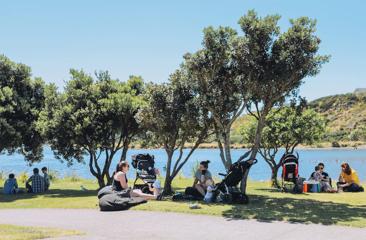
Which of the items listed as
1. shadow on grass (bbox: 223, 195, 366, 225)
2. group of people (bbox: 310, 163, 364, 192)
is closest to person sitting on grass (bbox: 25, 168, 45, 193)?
shadow on grass (bbox: 223, 195, 366, 225)

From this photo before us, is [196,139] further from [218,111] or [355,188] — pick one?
[355,188]

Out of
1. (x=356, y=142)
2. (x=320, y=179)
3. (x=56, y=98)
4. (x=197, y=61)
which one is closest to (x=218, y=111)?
(x=197, y=61)

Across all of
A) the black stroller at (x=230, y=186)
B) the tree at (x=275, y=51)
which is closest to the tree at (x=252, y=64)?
the tree at (x=275, y=51)

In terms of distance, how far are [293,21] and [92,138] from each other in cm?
1007

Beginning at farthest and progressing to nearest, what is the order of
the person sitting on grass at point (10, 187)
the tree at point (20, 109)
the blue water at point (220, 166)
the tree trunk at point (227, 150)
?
the blue water at point (220, 166) < the tree at point (20, 109) < the person sitting on grass at point (10, 187) < the tree trunk at point (227, 150)

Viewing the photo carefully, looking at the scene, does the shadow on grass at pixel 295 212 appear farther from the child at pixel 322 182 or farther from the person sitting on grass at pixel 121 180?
the child at pixel 322 182

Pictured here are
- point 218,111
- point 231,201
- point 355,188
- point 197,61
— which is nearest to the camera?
point 231,201

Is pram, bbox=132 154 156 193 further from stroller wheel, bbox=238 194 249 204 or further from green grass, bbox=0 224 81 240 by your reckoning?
green grass, bbox=0 224 81 240

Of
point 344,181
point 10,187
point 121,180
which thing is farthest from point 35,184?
point 344,181

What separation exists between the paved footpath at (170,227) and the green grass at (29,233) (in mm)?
465

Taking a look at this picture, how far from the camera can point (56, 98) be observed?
21.4 meters

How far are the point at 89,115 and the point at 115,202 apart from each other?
7.35 meters

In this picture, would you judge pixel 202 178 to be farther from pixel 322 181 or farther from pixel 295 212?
pixel 322 181

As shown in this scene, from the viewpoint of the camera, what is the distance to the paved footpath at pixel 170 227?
31.1 feet
